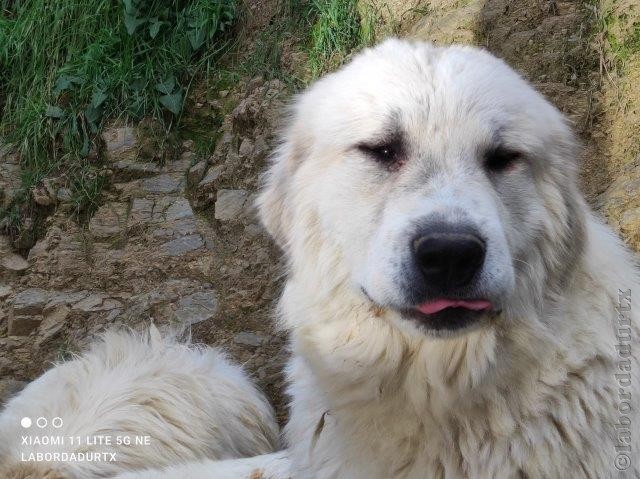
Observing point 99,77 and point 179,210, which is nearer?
point 179,210

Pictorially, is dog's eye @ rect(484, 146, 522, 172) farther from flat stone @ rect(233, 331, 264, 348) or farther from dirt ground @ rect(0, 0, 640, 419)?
flat stone @ rect(233, 331, 264, 348)

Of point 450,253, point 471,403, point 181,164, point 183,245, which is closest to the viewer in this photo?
point 450,253

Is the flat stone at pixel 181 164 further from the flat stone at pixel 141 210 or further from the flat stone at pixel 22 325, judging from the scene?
the flat stone at pixel 22 325

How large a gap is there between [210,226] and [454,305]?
3085 mm

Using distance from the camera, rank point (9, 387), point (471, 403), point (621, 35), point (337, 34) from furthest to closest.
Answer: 1. point (337, 34)
2. point (9, 387)
3. point (621, 35)
4. point (471, 403)

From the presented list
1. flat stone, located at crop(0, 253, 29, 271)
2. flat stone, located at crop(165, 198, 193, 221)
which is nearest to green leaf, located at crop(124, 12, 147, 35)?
flat stone, located at crop(165, 198, 193, 221)

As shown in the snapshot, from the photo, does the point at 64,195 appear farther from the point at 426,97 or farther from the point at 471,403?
the point at 471,403

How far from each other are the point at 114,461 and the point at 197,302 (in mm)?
1691

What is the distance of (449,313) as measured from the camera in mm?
2129

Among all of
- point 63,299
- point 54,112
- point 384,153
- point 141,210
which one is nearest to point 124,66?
point 54,112

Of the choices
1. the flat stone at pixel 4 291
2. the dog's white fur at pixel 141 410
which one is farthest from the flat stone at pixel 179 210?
the dog's white fur at pixel 141 410

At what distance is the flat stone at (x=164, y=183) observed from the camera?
520 centimetres

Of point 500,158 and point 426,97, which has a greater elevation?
point 426,97

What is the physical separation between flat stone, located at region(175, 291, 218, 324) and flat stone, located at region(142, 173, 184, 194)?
85 cm
